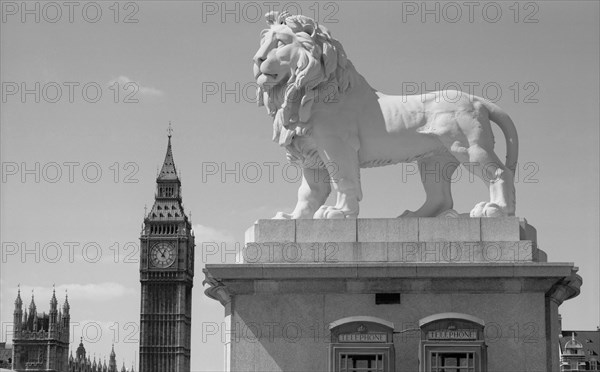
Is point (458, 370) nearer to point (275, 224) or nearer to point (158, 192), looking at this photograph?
point (275, 224)

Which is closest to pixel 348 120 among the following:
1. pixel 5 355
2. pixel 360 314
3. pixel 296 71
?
pixel 296 71

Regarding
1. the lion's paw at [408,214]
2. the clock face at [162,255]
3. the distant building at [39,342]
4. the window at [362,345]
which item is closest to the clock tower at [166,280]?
the clock face at [162,255]

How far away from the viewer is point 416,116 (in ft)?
54.3

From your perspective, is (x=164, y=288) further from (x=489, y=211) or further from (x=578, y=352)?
(x=489, y=211)

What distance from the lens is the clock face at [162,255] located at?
143 meters

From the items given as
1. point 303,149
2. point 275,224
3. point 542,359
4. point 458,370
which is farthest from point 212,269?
point 542,359

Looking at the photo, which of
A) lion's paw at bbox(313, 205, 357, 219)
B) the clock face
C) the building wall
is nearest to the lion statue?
lion's paw at bbox(313, 205, 357, 219)

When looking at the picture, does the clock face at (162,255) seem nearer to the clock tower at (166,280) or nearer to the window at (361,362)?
the clock tower at (166,280)

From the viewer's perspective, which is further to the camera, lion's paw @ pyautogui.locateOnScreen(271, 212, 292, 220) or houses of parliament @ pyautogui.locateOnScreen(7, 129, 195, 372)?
houses of parliament @ pyautogui.locateOnScreen(7, 129, 195, 372)

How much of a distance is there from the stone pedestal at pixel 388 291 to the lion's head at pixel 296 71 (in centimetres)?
151

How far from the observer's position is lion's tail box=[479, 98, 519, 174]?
16750mm

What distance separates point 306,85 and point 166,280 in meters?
129

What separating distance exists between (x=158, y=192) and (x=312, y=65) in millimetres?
129974

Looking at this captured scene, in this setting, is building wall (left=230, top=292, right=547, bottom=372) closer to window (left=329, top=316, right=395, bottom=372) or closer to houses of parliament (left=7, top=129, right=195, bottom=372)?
window (left=329, top=316, right=395, bottom=372)
